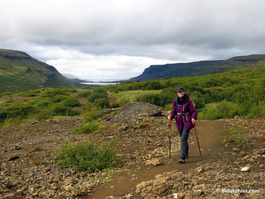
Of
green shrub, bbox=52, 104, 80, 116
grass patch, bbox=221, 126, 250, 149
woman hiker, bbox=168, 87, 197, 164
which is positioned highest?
woman hiker, bbox=168, 87, 197, 164

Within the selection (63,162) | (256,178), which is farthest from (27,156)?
(256,178)

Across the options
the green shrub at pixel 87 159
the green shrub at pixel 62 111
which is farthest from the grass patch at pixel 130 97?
the green shrub at pixel 87 159

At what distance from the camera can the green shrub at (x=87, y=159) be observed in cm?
600

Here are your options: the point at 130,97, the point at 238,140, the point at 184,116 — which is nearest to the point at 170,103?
the point at 130,97

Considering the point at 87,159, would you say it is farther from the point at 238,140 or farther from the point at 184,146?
the point at 238,140

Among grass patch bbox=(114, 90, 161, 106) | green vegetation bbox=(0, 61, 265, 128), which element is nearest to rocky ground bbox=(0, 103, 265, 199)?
green vegetation bbox=(0, 61, 265, 128)

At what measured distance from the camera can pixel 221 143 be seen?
741 centimetres

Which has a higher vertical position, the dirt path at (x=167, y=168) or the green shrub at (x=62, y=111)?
the dirt path at (x=167, y=168)

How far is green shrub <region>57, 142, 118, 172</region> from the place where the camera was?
6004 millimetres

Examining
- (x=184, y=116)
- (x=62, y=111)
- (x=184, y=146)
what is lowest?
(x=62, y=111)

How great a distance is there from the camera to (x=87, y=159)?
6.30m

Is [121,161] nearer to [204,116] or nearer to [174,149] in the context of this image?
[174,149]

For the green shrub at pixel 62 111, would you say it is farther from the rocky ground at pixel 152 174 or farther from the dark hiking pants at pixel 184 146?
the dark hiking pants at pixel 184 146

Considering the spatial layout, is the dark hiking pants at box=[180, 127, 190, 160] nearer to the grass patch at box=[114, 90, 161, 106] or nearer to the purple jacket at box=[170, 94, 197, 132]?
the purple jacket at box=[170, 94, 197, 132]
